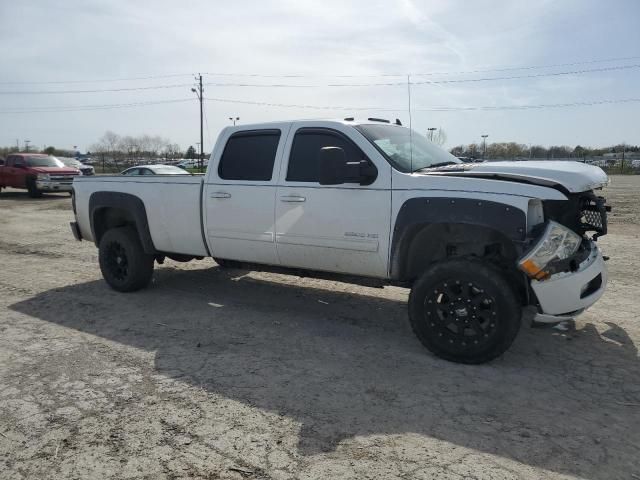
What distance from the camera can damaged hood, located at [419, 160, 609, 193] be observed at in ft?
13.1

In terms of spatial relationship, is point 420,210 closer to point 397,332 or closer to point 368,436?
point 397,332

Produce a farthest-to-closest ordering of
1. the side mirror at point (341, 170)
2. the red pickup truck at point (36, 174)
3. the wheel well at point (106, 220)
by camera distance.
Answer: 1. the red pickup truck at point (36, 174)
2. the wheel well at point (106, 220)
3. the side mirror at point (341, 170)

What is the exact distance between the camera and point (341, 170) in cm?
444

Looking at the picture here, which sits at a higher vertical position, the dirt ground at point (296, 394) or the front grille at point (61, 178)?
the front grille at point (61, 178)

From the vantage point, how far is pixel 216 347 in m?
4.59

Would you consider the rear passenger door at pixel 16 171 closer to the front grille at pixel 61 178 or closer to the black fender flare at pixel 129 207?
the front grille at pixel 61 178

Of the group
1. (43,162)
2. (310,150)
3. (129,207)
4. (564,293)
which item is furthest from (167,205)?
(43,162)

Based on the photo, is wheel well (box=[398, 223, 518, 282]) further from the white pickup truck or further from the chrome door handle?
the chrome door handle

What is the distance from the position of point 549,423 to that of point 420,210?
6.07 ft

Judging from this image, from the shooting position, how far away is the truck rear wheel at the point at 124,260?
21.0ft

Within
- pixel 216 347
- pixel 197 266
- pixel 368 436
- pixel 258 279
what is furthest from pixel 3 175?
pixel 368 436

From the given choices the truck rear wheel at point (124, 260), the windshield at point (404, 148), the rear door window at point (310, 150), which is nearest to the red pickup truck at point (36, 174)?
the truck rear wheel at point (124, 260)

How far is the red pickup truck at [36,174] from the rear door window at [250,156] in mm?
18077

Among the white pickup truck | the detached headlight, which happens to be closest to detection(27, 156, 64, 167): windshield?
the white pickup truck
